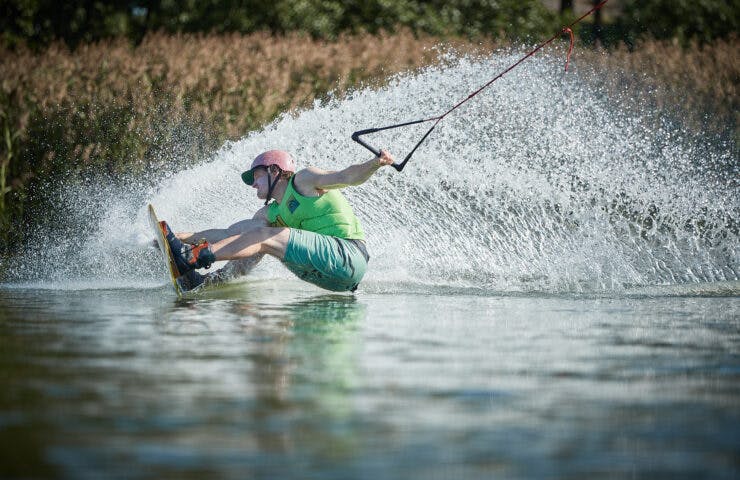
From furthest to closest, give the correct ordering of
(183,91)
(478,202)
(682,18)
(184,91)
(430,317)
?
(682,18), (184,91), (183,91), (478,202), (430,317)

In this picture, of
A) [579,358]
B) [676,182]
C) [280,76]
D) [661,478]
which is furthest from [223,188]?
[661,478]

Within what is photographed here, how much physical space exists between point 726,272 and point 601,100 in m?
3.98

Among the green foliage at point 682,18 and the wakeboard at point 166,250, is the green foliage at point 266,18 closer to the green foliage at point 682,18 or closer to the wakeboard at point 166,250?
the green foliage at point 682,18

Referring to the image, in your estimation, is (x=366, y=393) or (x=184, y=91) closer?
(x=366, y=393)

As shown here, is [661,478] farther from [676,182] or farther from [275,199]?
[676,182]

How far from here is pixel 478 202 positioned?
12078 mm

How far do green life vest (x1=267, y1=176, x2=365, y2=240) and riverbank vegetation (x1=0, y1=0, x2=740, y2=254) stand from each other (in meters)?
4.21

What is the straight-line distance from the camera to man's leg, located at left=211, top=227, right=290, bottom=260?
30.0ft

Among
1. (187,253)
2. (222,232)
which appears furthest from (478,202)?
(187,253)

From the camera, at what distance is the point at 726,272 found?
11.8 metres

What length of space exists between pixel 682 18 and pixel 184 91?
10.4 m

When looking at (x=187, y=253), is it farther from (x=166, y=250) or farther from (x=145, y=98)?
(x=145, y=98)

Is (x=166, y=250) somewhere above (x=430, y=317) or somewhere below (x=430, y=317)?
above

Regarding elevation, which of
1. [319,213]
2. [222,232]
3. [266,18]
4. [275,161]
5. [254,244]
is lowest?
[254,244]
